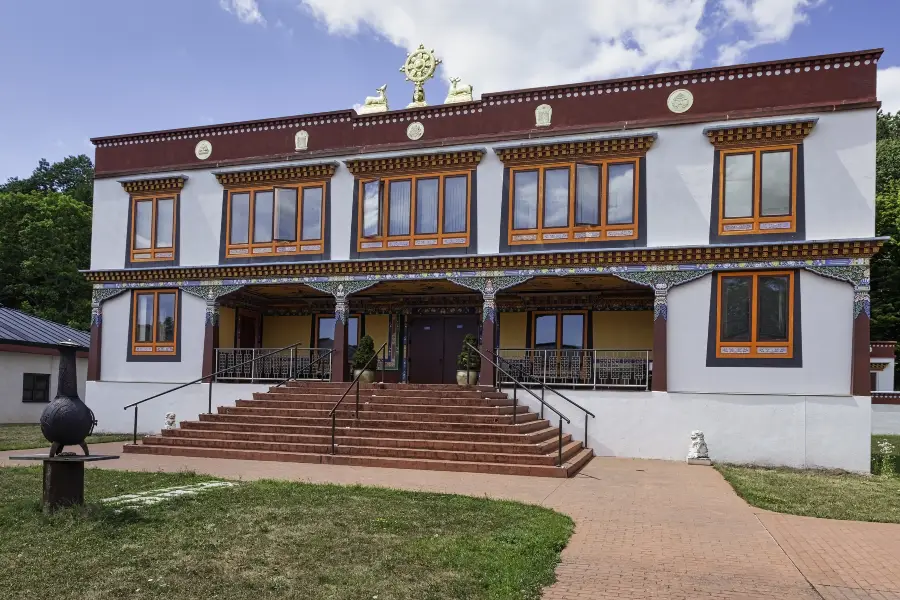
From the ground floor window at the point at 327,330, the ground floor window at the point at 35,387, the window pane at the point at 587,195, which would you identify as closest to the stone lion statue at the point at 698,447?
the window pane at the point at 587,195

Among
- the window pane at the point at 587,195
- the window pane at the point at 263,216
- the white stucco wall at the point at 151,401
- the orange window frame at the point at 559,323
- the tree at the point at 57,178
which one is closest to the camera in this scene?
the window pane at the point at 587,195

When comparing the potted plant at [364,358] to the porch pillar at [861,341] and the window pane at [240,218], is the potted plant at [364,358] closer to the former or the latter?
the window pane at [240,218]

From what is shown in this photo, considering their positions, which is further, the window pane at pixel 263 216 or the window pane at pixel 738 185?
the window pane at pixel 263 216

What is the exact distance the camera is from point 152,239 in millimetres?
21906

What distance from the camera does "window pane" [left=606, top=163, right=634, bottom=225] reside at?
1767 cm

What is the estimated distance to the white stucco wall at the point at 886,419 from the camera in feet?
92.4

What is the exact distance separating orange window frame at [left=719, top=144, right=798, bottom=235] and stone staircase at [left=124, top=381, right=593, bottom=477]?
592cm

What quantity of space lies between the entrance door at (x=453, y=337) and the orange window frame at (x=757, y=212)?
7.69 metres

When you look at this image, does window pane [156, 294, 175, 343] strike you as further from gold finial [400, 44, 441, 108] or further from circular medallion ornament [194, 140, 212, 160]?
gold finial [400, 44, 441, 108]

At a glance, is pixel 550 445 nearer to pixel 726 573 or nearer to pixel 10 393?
pixel 726 573

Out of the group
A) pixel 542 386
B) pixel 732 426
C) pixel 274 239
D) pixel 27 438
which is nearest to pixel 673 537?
pixel 542 386

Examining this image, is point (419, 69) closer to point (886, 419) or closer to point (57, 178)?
point (886, 419)

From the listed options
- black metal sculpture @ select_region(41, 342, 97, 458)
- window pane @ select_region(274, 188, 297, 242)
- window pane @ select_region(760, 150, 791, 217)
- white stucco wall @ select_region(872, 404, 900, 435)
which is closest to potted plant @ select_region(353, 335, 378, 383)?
window pane @ select_region(274, 188, 297, 242)

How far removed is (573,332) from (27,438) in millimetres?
14094
